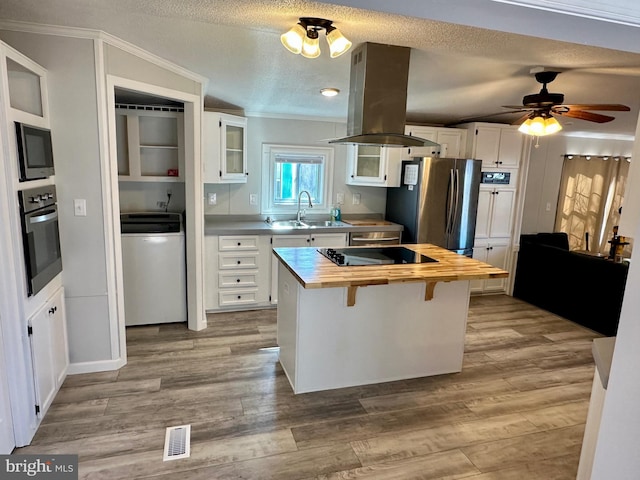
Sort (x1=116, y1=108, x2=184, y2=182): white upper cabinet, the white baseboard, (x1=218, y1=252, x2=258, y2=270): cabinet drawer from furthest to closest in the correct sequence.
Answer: (x1=218, y1=252, x2=258, y2=270): cabinet drawer, (x1=116, y1=108, x2=184, y2=182): white upper cabinet, the white baseboard

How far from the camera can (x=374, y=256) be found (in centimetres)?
328

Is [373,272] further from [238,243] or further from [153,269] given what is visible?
[153,269]

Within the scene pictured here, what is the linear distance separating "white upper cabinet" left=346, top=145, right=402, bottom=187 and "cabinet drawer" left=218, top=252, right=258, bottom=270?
1.67m

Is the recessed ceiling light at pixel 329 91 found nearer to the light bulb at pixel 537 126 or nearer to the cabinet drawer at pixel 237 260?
the light bulb at pixel 537 126

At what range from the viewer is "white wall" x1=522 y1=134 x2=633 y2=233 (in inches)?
227

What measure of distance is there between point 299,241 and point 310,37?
103 inches

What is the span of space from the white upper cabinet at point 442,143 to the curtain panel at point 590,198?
2091 mm

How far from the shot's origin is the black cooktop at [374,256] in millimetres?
3031

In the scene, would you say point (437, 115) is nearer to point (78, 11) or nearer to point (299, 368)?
point (299, 368)

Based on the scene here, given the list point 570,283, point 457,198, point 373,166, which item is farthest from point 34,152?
point 570,283

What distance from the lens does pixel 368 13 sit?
187 cm

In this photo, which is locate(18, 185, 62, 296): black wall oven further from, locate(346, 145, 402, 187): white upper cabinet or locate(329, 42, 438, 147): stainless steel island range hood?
locate(346, 145, 402, 187): white upper cabinet

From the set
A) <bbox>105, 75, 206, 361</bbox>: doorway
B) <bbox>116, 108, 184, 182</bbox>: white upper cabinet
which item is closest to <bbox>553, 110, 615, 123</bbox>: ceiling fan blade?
<bbox>105, 75, 206, 361</bbox>: doorway

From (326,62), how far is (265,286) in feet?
8.18
